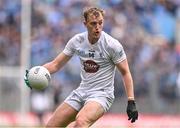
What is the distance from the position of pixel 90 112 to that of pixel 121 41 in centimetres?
1156

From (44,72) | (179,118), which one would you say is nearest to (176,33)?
(179,118)

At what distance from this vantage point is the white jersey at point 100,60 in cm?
1080

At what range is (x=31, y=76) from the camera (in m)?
11.1

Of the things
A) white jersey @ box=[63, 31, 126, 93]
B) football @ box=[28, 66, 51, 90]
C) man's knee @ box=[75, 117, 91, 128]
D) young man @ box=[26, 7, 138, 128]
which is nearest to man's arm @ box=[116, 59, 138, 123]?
young man @ box=[26, 7, 138, 128]

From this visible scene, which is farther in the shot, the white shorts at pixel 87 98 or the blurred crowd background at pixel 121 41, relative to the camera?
the blurred crowd background at pixel 121 41

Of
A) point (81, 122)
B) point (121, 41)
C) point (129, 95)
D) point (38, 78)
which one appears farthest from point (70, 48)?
point (121, 41)

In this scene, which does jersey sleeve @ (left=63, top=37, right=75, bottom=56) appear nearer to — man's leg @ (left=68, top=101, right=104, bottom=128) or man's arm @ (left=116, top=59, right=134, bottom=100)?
man's arm @ (left=116, top=59, right=134, bottom=100)

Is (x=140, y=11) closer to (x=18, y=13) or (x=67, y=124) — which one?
(x=18, y=13)

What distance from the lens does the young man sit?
10742 mm

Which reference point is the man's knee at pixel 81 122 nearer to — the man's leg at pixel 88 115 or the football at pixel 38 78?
→ the man's leg at pixel 88 115

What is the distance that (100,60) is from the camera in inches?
429

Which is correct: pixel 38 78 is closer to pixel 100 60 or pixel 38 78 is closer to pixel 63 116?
pixel 63 116

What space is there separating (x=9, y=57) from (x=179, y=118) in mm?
5125

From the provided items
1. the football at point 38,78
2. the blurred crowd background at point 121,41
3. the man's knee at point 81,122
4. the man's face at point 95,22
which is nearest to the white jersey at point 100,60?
the man's face at point 95,22
